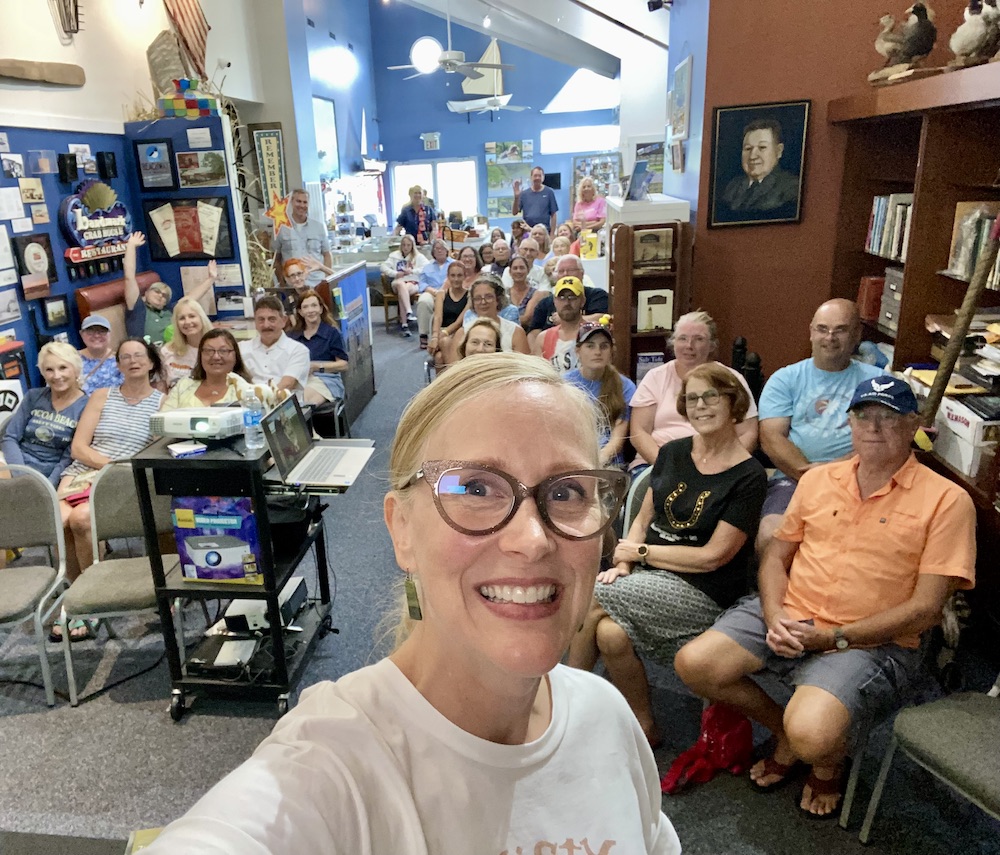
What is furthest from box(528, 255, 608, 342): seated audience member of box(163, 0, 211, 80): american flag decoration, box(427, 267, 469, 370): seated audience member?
box(163, 0, 211, 80): american flag decoration

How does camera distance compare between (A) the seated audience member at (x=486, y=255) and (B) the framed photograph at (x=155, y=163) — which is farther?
(A) the seated audience member at (x=486, y=255)

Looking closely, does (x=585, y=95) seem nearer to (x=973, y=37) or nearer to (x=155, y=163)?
(x=155, y=163)

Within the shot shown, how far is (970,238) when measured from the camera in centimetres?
280

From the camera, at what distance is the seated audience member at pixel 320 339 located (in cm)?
470

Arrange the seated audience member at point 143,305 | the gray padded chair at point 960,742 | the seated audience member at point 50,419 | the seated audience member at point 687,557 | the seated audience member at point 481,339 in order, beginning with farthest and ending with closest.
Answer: the seated audience member at point 143,305 → the seated audience member at point 481,339 → the seated audience member at point 50,419 → the seated audience member at point 687,557 → the gray padded chair at point 960,742

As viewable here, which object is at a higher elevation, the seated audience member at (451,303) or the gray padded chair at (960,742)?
the seated audience member at (451,303)

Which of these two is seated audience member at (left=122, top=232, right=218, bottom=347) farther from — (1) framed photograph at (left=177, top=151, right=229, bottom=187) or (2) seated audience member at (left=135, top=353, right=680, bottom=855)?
(2) seated audience member at (left=135, top=353, right=680, bottom=855)

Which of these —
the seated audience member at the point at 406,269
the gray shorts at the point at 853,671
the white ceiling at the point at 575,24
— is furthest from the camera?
the seated audience member at the point at 406,269

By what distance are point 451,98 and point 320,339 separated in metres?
9.86

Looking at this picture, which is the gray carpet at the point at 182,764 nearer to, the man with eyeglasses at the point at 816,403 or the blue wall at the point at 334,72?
the man with eyeglasses at the point at 816,403

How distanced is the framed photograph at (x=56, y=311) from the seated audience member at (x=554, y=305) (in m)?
2.82

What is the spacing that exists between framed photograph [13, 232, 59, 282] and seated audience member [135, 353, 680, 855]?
4.02 metres

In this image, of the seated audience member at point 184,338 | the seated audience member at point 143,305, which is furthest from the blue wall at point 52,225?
the seated audience member at point 184,338

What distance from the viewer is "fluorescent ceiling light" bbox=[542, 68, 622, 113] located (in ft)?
41.5
